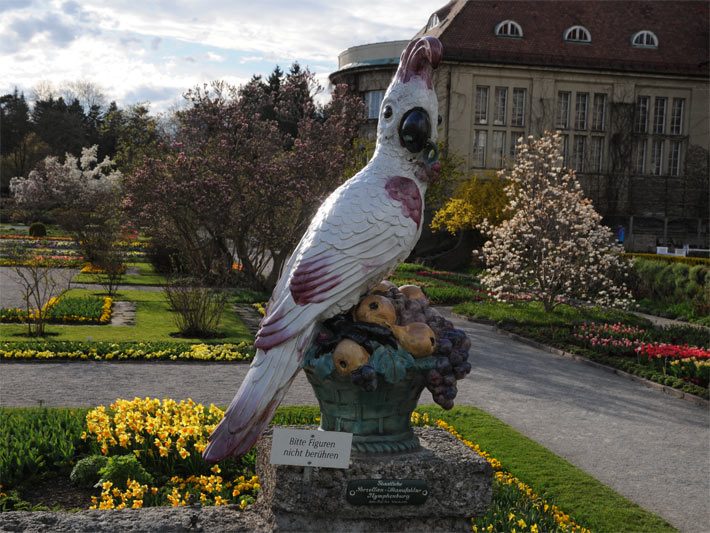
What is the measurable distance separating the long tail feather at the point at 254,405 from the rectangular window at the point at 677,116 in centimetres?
→ 3148

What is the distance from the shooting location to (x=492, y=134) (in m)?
30.0

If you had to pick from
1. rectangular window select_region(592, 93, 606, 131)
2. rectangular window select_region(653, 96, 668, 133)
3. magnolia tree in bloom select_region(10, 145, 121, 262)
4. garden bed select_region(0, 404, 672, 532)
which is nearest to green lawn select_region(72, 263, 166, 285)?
magnolia tree in bloom select_region(10, 145, 121, 262)

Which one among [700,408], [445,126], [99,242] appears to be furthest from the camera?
[445,126]

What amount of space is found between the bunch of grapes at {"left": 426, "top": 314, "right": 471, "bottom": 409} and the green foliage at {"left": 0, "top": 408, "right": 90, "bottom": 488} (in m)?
3.42

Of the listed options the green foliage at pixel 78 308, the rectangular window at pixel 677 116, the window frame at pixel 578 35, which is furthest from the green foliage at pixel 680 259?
the green foliage at pixel 78 308

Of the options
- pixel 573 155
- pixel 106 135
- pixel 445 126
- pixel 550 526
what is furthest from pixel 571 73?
pixel 106 135

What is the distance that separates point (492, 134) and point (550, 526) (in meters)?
26.3

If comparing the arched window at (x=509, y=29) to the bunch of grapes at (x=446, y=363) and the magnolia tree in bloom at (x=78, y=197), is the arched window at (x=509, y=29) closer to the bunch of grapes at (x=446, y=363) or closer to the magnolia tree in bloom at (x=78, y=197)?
the magnolia tree in bloom at (x=78, y=197)

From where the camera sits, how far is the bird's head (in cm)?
404

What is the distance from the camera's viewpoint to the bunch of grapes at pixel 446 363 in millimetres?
3828

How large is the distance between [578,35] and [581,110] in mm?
3145

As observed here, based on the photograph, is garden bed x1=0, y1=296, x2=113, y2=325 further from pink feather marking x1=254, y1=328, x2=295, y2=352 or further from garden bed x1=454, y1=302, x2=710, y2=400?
pink feather marking x1=254, y1=328, x2=295, y2=352

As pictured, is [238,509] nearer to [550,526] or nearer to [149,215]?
[550,526]

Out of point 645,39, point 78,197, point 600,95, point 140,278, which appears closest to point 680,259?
point 600,95
